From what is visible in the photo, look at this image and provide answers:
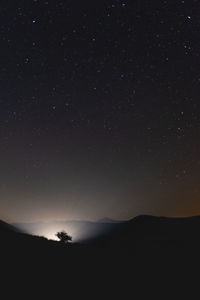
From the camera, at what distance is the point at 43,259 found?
380 inches

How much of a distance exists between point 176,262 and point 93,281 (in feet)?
24.8

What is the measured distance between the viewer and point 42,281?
736 cm

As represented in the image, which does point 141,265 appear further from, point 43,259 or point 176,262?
point 43,259

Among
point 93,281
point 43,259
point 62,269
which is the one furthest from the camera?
point 43,259

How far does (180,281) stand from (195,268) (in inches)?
114

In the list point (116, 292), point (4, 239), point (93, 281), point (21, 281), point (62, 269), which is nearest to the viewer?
point (21, 281)

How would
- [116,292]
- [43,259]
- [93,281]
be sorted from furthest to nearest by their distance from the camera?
[43,259], [93,281], [116,292]

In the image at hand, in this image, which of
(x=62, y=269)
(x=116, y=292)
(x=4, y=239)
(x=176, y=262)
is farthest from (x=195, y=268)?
(x=4, y=239)

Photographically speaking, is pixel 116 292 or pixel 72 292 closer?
pixel 72 292

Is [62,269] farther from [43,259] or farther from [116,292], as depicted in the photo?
[116,292]

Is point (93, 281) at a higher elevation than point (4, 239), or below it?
below

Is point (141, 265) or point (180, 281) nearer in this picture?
point (180, 281)

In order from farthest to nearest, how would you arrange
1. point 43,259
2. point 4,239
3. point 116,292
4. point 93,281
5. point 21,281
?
1. point 4,239
2. point 43,259
3. point 93,281
4. point 116,292
5. point 21,281

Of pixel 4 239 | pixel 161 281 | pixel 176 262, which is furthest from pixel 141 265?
pixel 4 239
